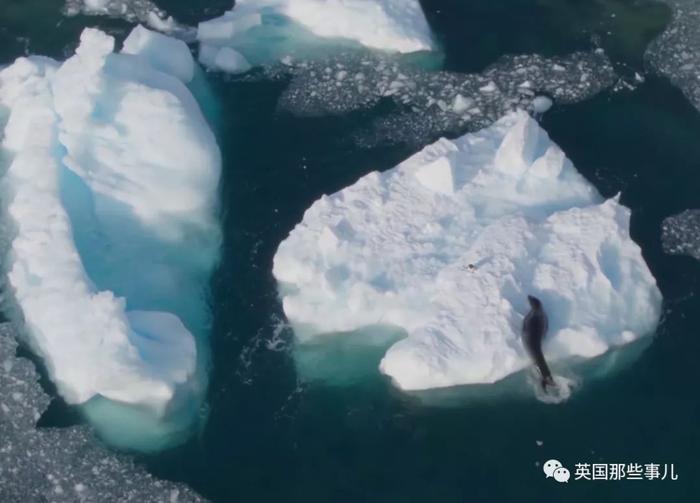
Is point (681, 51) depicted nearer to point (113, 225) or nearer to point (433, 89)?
point (433, 89)

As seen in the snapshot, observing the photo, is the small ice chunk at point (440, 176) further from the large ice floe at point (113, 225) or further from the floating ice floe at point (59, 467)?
the floating ice floe at point (59, 467)

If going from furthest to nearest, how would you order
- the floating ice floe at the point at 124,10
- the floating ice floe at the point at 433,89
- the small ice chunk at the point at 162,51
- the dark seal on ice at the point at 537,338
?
Answer: the floating ice floe at the point at 124,10
the small ice chunk at the point at 162,51
the floating ice floe at the point at 433,89
the dark seal on ice at the point at 537,338

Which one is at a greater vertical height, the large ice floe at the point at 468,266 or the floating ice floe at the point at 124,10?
the large ice floe at the point at 468,266

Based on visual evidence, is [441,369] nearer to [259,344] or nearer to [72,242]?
[259,344]

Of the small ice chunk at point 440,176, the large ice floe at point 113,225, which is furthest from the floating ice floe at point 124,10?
the small ice chunk at point 440,176

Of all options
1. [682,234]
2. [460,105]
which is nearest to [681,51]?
[460,105]

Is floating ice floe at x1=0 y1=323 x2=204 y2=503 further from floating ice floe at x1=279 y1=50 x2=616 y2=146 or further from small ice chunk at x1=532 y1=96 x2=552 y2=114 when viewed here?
small ice chunk at x1=532 y1=96 x2=552 y2=114

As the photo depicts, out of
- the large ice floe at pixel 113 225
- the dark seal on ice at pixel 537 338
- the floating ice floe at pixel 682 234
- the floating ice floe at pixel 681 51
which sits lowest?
the large ice floe at pixel 113 225
